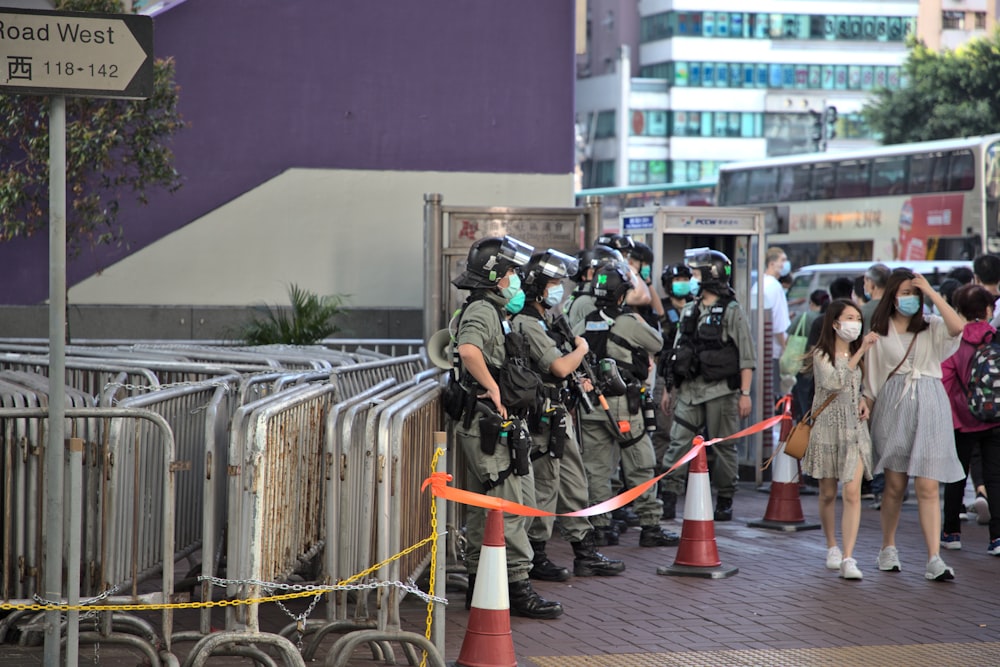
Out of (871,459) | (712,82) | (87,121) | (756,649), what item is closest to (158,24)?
(87,121)

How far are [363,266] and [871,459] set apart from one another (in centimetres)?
777

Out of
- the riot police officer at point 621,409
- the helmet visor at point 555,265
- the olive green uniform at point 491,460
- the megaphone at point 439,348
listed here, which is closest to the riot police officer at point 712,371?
the riot police officer at point 621,409

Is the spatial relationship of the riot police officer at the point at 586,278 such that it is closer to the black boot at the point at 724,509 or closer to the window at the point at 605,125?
the black boot at the point at 724,509

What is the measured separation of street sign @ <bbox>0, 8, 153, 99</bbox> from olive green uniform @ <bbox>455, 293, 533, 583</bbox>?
2.35 m

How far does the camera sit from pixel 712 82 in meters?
76.8

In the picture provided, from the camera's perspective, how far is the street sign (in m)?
5.02

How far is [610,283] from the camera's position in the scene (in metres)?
9.02

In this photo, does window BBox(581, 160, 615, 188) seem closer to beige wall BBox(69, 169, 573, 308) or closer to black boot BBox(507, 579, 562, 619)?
beige wall BBox(69, 169, 573, 308)

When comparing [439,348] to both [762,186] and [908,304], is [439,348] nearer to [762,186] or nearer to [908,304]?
[908,304]

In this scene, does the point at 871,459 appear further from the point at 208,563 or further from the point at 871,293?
the point at 208,563

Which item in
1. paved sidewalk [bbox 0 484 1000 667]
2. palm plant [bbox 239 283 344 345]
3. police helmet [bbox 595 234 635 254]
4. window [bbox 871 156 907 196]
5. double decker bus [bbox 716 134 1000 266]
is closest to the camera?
paved sidewalk [bbox 0 484 1000 667]

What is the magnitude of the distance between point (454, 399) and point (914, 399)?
2.93 metres

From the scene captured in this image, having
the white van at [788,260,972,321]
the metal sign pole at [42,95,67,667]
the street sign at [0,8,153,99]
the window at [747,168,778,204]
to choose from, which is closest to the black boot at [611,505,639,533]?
the metal sign pole at [42,95,67,667]

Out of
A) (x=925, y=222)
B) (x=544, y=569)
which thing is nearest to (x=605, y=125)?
(x=925, y=222)
